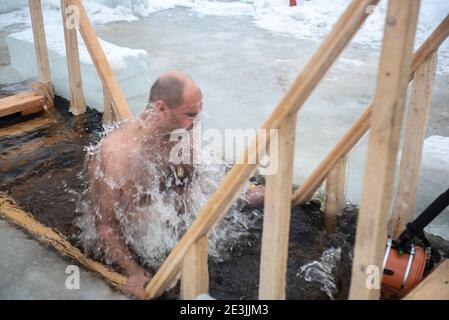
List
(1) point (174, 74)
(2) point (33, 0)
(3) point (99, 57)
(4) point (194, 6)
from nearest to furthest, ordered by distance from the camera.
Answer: (1) point (174, 74)
(3) point (99, 57)
(2) point (33, 0)
(4) point (194, 6)

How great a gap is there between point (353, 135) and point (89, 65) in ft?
11.3

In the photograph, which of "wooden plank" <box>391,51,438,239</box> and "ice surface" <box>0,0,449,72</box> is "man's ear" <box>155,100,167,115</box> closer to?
"wooden plank" <box>391,51,438,239</box>

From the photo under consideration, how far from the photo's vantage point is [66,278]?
8.59ft

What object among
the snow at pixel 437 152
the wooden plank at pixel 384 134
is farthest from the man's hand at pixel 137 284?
the snow at pixel 437 152

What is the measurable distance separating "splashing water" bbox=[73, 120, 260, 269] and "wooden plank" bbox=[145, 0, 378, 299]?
0.79 m

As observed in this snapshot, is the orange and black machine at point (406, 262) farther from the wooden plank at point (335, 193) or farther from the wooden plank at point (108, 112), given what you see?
the wooden plank at point (108, 112)

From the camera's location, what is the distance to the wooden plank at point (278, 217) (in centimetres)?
181

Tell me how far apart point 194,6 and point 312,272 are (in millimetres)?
9491

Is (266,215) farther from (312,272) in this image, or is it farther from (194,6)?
(194,6)

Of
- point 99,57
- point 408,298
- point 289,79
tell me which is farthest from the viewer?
point 289,79

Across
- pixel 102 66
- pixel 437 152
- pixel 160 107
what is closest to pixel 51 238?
pixel 160 107

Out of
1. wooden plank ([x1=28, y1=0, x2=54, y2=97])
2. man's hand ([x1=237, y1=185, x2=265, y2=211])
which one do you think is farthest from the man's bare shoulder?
wooden plank ([x1=28, y1=0, x2=54, y2=97])

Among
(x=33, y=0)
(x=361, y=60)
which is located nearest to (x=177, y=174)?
(x=33, y=0)

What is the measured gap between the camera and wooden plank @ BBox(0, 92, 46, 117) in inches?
198
